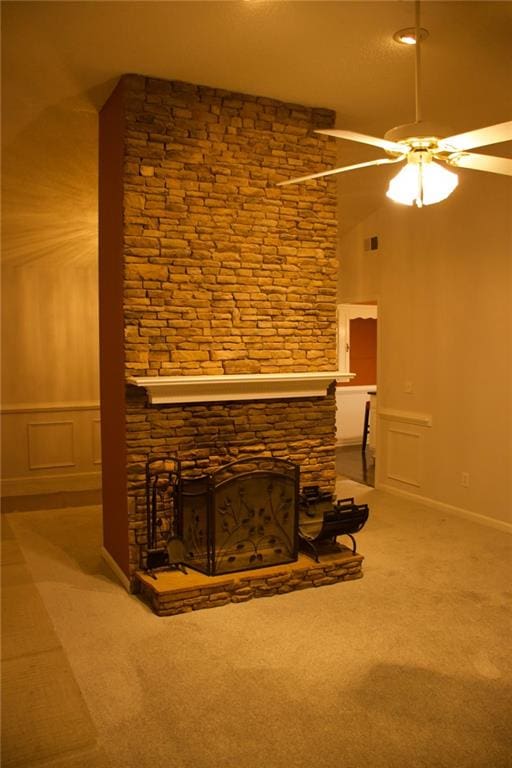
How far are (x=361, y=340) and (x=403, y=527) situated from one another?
184 inches

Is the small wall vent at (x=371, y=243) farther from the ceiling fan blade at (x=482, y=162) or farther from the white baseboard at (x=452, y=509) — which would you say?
the ceiling fan blade at (x=482, y=162)

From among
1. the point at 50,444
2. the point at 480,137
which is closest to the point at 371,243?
the point at 50,444

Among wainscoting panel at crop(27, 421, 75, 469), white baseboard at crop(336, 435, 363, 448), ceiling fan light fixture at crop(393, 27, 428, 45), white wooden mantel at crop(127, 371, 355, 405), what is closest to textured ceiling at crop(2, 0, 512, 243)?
ceiling fan light fixture at crop(393, 27, 428, 45)

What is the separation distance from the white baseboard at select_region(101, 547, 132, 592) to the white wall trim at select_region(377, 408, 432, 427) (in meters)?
3.03

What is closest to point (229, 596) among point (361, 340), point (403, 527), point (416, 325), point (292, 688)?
point (292, 688)

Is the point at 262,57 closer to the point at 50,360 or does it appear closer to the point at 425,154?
the point at 425,154

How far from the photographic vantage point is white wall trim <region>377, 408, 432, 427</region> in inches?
231

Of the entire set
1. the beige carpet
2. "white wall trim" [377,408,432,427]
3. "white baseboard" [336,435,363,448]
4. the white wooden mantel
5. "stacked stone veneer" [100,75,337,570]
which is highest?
"stacked stone veneer" [100,75,337,570]

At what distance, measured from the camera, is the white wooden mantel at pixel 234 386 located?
3779 mm

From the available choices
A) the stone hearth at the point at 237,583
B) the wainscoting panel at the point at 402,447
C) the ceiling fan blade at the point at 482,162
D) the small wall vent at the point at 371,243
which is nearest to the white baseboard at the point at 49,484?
the wainscoting panel at the point at 402,447

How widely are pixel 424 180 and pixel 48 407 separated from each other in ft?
17.1

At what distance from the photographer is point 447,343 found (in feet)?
18.4

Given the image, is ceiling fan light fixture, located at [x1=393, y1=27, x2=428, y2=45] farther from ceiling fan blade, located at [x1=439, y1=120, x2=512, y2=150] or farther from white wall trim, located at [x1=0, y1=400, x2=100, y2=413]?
white wall trim, located at [x1=0, y1=400, x2=100, y2=413]

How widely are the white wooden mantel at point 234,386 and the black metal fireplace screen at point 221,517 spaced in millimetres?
400
